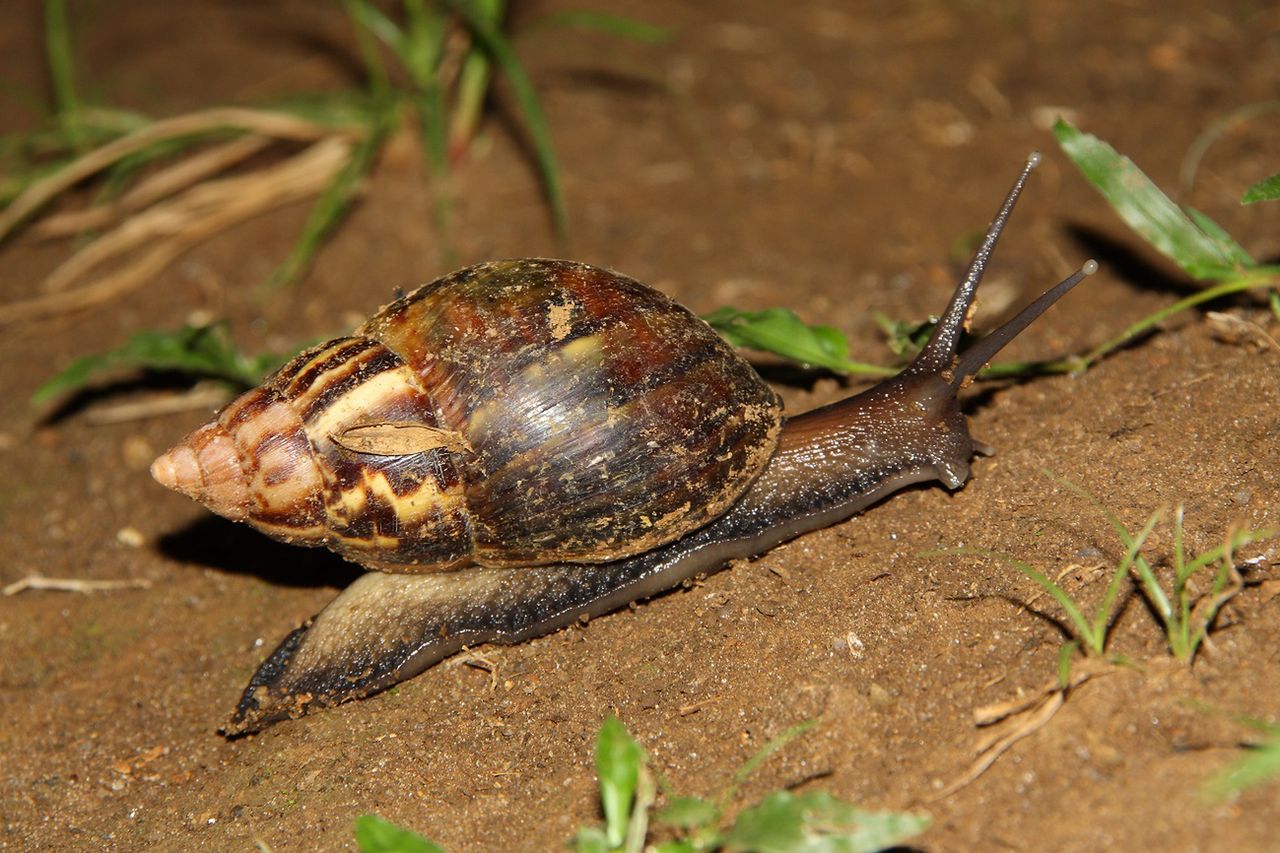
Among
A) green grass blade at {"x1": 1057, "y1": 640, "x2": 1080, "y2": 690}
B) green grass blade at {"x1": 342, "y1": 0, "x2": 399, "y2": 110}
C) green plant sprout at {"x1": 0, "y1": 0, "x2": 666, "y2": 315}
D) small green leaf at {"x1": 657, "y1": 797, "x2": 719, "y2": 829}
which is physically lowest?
small green leaf at {"x1": 657, "y1": 797, "x2": 719, "y2": 829}

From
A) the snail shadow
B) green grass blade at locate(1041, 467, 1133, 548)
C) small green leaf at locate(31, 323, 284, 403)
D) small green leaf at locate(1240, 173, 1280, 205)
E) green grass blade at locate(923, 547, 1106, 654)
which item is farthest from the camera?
small green leaf at locate(31, 323, 284, 403)

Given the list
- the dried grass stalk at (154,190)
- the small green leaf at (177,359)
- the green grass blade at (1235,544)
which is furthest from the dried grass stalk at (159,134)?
the green grass blade at (1235,544)

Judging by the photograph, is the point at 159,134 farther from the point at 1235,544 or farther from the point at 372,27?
the point at 1235,544

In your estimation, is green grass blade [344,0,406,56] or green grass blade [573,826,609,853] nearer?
green grass blade [573,826,609,853]

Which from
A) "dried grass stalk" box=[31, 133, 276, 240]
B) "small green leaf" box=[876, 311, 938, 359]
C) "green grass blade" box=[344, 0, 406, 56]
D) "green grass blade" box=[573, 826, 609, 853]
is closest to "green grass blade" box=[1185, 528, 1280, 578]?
"small green leaf" box=[876, 311, 938, 359]

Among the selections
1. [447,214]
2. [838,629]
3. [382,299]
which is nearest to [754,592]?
[838,629]

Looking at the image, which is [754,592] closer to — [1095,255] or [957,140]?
[1095,255]

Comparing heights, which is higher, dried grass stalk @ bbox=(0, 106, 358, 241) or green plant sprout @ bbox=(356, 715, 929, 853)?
dried grass stalk @ bbox=(0, 106, 358, 241)

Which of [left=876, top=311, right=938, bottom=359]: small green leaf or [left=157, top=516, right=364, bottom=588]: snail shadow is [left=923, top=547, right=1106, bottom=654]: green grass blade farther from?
[left=157, top=516, right=364, bottom=588]: snail shadow
